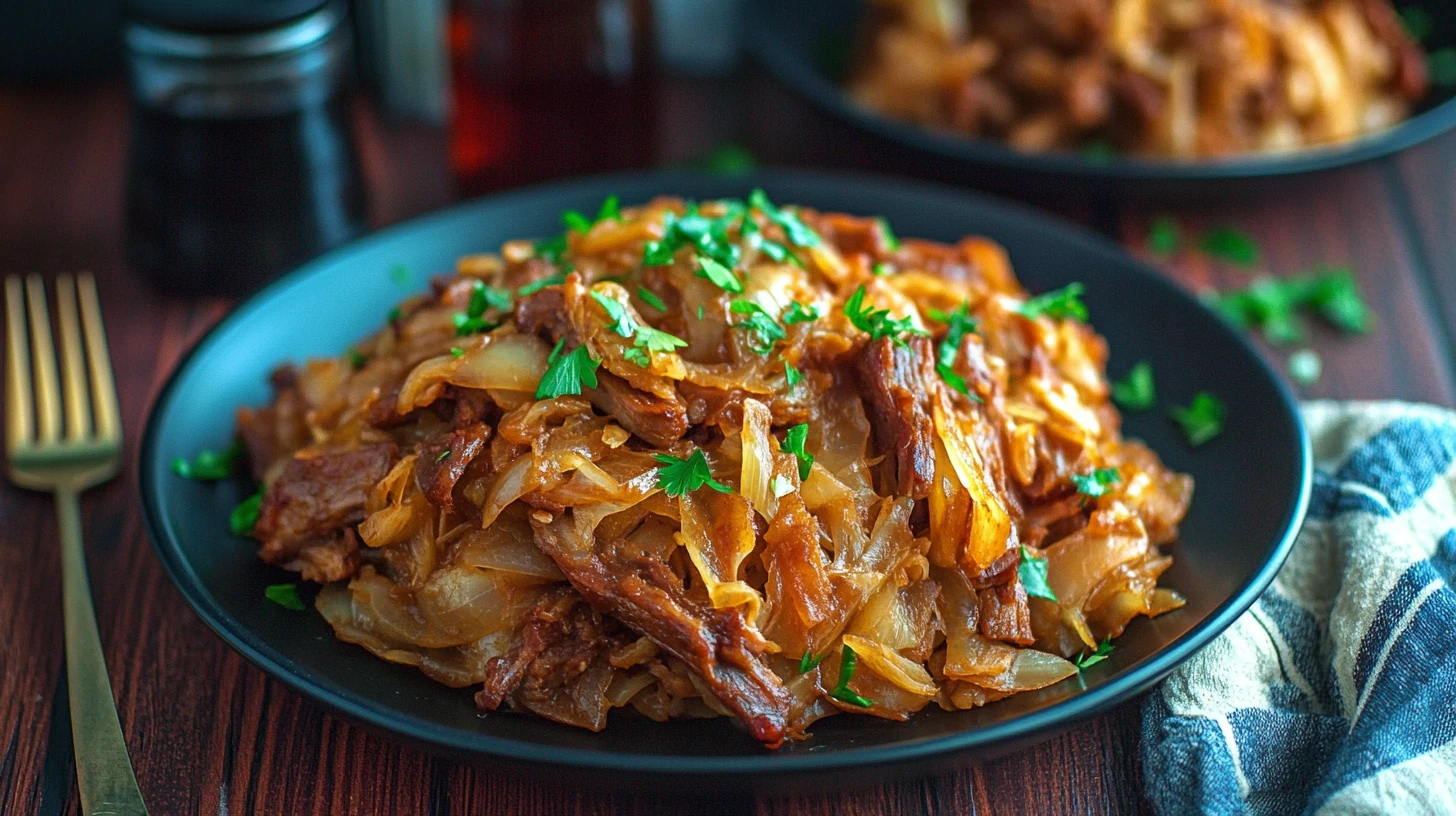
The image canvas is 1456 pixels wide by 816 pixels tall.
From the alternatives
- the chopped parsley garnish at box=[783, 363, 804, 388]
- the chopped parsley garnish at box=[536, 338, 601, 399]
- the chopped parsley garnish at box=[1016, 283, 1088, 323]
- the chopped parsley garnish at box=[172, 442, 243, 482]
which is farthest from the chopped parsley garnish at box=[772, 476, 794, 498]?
the chopped parsley garnish at box=[172, 442, 243, 482]

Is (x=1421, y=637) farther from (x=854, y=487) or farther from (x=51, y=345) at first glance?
(x=51, y=345)

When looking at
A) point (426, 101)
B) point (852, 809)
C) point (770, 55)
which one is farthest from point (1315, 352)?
point (426, 101)

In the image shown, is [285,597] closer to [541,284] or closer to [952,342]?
[541,284]

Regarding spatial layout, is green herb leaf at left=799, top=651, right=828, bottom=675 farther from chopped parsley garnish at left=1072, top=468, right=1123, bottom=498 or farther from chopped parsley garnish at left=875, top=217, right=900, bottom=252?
chopped parsley garnish at left=875, top=217, right=900, bottom=252

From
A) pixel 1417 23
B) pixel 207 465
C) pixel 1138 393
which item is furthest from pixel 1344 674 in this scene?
pixel 1417 23

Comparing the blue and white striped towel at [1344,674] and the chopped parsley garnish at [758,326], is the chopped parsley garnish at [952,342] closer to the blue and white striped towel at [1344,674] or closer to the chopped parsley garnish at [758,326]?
the chopped parsley garnish at [758,326]

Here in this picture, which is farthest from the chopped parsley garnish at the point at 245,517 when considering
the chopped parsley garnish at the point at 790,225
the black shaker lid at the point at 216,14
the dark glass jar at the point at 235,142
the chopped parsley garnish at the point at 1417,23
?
the chopped parsley garnish at the point at 1417,23
